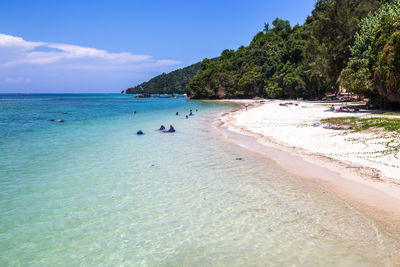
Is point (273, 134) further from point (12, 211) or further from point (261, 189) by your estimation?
point (12, 211)

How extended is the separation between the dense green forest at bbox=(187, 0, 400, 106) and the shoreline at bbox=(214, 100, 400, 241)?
17.7 metres

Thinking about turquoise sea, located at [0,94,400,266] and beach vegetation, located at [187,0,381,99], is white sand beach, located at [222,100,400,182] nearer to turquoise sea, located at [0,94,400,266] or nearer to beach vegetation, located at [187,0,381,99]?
turquoise sea, located at [0,94,400,266]

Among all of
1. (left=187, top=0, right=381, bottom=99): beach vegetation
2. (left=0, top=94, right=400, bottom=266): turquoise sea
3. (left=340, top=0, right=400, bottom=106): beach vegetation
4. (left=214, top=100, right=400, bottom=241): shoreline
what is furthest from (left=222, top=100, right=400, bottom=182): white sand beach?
(left=187, top=0, right=381, bottom=99): beach vegetation

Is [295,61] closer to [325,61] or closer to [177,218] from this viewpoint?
[325,61]

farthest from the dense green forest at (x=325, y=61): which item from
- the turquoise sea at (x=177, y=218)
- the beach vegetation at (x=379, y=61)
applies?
the turquoise sea at (x=177, y=218)

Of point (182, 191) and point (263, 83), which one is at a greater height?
point (263, 83)

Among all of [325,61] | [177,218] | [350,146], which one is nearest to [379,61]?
[350,146]

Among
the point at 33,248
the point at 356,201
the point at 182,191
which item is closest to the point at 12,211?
the point at 33,248

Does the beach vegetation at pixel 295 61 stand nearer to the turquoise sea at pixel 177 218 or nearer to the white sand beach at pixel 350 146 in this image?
the white sand beach at pixel 350 146

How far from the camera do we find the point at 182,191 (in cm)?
1073

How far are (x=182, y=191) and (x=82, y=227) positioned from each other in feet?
13.4

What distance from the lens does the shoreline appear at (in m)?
8.19

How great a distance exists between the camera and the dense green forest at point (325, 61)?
27344mm

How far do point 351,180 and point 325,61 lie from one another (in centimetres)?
4440
